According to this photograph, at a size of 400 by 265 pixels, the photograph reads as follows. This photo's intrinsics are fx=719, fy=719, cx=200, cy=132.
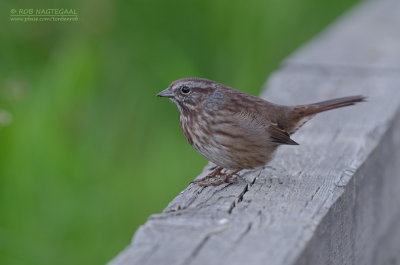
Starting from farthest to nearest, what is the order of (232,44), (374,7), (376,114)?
1. (374,7)
2. (232,44)
3. (376,114)

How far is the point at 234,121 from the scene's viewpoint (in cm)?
318

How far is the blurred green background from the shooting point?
11.1 feet

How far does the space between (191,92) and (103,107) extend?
736 mm

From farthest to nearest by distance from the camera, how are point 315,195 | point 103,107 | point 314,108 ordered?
point 103,107, point 314,108, point 315,195

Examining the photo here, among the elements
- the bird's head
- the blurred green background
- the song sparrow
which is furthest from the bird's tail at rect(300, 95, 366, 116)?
the blurred green background

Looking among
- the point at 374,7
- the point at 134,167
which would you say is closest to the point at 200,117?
the point at 134,167

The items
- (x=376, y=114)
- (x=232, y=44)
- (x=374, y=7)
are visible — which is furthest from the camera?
(x=374, y=7)

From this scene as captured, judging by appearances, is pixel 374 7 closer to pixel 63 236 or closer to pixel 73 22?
pixel 73 22

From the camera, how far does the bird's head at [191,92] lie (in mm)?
3309

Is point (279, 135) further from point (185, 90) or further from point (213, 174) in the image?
point (185, 90)

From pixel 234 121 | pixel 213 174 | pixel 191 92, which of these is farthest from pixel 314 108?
pixel 213 174

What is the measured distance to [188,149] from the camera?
13.2 ft

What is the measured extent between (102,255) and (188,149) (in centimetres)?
91

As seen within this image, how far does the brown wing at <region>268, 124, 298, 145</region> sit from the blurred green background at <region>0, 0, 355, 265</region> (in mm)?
717
